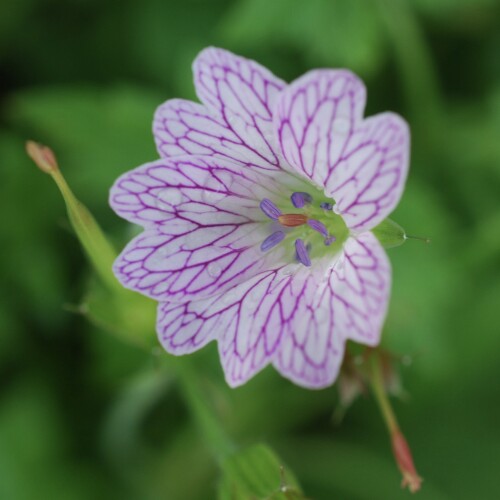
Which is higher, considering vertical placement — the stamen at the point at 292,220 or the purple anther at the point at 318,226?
the purple anther at the point at 318,226

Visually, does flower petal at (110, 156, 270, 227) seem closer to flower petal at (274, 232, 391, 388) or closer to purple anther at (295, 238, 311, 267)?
purple anther at (295, 238, 311, 267)

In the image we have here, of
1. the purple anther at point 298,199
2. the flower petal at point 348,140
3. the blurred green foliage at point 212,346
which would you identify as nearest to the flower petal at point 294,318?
the flower petal at point 348,140

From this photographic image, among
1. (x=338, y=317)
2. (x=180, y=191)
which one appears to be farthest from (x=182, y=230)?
(x=338, y=317)

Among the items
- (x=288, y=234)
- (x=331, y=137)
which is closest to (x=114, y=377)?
(x=288, y=234)

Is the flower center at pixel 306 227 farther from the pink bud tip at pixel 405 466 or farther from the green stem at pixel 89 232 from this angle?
the pink bud tip at pixel 405 466

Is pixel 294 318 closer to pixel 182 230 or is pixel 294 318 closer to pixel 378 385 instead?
pixel 182 230

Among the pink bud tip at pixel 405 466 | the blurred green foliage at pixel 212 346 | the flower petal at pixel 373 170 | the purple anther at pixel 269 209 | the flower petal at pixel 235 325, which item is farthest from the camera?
the blurred green foliage at pixel 212 346
